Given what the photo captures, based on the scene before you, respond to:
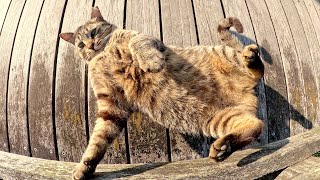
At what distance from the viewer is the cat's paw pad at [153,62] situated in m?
2.79

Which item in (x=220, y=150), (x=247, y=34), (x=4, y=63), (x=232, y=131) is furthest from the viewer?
(x=4, y=63)

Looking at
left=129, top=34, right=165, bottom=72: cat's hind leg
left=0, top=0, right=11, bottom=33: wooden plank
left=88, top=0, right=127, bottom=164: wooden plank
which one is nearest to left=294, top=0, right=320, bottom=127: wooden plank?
left=129, top=34, right=165, bottom=72: cat's hind leg

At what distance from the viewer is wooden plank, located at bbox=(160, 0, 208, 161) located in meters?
3.03

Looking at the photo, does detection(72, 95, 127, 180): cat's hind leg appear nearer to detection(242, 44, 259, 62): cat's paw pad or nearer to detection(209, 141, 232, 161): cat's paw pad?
A: detection(209, 141, 232, 161): cat's paw pad

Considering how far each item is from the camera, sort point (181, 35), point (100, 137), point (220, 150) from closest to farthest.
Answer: point (220, 150)
point (100, 137)
point (181, 35)

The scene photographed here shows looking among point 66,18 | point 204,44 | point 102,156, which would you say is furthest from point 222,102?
point 66,18

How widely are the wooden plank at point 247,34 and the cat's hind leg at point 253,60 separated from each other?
21 centimetres

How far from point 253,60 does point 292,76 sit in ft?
1.87

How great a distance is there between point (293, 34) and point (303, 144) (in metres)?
0.90

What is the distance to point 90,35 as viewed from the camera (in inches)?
127

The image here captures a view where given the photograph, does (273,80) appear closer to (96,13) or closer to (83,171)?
(96,13)

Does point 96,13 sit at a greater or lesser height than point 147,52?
greater

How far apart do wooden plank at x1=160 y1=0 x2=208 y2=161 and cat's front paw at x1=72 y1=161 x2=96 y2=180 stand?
561 mm

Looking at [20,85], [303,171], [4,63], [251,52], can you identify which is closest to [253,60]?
[251,52]
